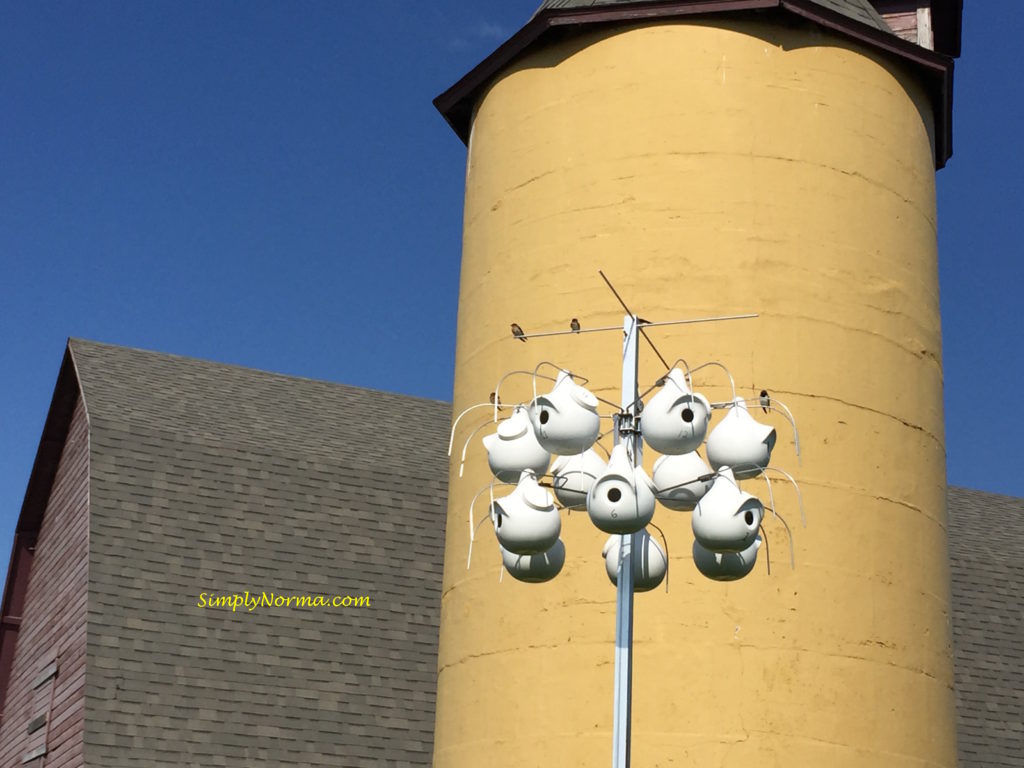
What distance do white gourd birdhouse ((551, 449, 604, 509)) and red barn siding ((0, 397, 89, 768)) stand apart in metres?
9.79

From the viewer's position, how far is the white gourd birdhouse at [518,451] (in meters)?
8.00

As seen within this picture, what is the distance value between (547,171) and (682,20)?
151cm

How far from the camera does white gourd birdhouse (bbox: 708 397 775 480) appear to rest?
7.74 metres

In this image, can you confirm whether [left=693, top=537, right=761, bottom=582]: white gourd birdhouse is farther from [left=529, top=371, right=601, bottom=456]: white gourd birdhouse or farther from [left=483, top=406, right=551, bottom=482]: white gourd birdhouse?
[left=483, top=406, right=551, bottom=482]: white gourd birdhouse

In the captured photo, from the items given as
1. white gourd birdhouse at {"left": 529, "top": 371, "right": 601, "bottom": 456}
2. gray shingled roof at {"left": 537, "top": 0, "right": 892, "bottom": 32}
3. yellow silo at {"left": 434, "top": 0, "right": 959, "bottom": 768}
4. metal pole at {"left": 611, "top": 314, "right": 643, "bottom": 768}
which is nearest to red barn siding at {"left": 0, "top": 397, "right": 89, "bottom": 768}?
yellow silo at {"left": 434, "top": 0, "right": 959, "bottom": 768}

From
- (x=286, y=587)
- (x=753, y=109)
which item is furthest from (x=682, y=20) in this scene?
(x=286, y=587)

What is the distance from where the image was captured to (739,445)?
774cm

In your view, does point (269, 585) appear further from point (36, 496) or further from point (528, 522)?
point (528, 522)

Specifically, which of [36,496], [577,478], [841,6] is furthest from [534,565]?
[36,496]

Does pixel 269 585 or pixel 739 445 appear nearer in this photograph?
pixel 739 445

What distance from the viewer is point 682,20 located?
12562mm

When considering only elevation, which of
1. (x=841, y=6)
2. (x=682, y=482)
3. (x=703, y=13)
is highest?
(x=841, y=6)

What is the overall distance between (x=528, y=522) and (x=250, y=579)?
11.4 meters

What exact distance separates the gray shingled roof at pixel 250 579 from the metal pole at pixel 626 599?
32.1 ft
